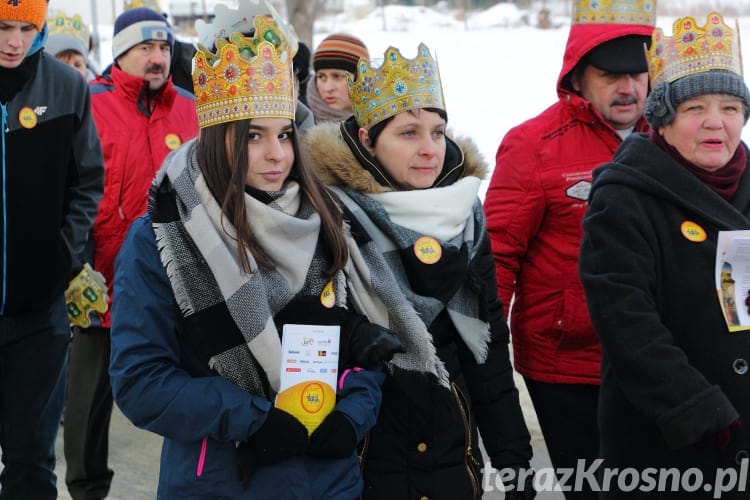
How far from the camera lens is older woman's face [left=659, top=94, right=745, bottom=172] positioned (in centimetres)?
335

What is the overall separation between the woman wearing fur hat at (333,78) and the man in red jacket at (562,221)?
217 cm

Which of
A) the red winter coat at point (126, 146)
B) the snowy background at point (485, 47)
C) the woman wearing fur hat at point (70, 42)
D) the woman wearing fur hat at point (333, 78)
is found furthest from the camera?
the snowy background at point (485, 47)

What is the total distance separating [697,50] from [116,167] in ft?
9.45

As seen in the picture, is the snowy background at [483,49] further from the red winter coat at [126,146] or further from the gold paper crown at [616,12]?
the gold paper crown at [616,12]

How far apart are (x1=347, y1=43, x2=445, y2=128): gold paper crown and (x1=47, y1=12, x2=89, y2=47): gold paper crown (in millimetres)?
4759

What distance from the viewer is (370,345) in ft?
9.87

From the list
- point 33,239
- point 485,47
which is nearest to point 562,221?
point 33,239

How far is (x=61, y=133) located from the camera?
14.3 feet

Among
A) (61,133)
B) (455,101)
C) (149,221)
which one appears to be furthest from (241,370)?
(455,101)

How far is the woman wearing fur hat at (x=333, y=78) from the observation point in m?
6.31

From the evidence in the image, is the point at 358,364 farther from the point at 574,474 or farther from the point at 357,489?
the point at 574,474

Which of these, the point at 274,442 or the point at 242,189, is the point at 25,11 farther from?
the point at 274,442

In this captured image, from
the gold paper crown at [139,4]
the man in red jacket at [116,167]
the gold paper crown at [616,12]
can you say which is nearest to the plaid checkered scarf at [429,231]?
the gold paper crown at [616,12]

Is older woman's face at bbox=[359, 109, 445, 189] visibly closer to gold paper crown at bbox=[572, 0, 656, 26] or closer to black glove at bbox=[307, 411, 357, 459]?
black glove at bbox=[307, 411, 357, 459]
